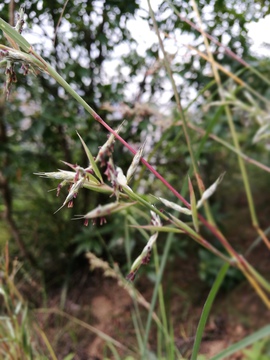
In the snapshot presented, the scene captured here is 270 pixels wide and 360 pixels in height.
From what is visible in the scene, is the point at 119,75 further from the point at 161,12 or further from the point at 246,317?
the point at 246,317

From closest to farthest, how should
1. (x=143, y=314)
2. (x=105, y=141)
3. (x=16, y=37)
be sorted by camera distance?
(x=16, y=37), (x=105, y=141), (x=143, y=314)

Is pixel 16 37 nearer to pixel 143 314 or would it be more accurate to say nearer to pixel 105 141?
pixel 105 141

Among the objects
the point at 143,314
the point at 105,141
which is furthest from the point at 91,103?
the point at 143,314

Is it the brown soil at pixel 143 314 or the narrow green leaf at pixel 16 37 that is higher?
the narrow green leaf at pixel 16 37

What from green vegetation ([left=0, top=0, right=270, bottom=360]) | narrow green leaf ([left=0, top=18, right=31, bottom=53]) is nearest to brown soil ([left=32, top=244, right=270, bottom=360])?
green vegetation ([left=0, top=0, right=270, bottom=360])

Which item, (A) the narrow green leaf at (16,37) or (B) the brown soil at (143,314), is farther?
(B) the brown soil at (143,314)

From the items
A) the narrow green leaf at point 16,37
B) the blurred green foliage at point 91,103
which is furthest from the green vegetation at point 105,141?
the narrow green leaf at point 16,37

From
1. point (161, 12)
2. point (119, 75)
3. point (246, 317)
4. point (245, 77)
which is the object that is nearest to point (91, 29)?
point (119, 75)

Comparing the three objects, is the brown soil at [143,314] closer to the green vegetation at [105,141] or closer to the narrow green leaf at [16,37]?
the green vegetation at [105,141]

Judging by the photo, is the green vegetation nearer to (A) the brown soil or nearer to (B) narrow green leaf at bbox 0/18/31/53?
(A) the brown soil

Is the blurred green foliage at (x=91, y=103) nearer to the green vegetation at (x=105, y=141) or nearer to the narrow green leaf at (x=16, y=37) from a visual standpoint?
the green vegetation at (x=105, y=141)

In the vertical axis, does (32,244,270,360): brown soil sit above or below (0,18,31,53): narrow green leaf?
below
